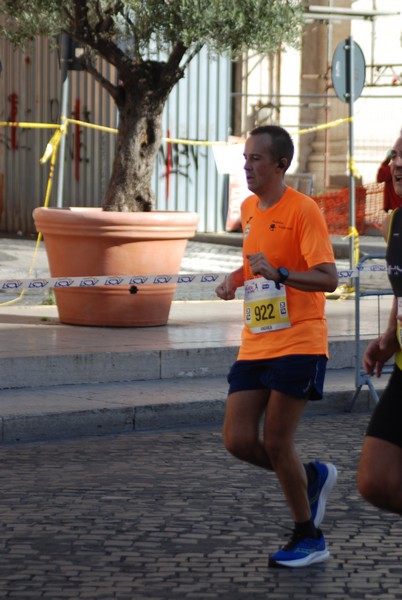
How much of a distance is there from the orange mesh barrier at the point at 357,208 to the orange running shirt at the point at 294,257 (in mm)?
16607

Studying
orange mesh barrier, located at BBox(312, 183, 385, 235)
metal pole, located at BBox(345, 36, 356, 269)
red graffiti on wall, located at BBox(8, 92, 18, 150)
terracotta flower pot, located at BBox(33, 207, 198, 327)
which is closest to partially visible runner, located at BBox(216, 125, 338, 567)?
terracotta flower pot, located at BBox(33, 207, 198, 327)

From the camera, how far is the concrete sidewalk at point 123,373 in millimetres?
8891

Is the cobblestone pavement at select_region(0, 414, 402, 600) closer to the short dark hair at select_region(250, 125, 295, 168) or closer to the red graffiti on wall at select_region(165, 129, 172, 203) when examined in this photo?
the short dark hair at select_region(250, 125, 295, 168)

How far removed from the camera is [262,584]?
17.6 ft

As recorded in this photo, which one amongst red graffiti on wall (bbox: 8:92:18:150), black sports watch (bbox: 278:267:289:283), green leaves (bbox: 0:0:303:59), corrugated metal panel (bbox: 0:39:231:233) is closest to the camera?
black sports watch (bbox: 278:267:289:283)

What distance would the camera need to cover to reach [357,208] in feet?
78.5

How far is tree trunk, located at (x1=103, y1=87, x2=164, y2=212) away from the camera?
41.1 feet

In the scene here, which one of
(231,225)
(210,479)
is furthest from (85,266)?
(231,225)

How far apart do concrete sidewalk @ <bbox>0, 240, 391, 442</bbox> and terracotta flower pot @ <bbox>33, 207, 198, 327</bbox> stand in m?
0.19

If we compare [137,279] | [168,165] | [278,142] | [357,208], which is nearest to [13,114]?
[168,165]

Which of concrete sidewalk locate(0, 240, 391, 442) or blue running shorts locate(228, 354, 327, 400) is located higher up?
blue running shorts locate(228, 354, 327, 400)

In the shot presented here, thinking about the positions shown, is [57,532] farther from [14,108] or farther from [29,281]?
[14,108]

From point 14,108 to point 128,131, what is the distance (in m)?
11.6

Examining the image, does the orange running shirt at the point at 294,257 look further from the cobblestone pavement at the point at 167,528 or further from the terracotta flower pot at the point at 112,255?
the terracotta flower pot at the point at 112,255
